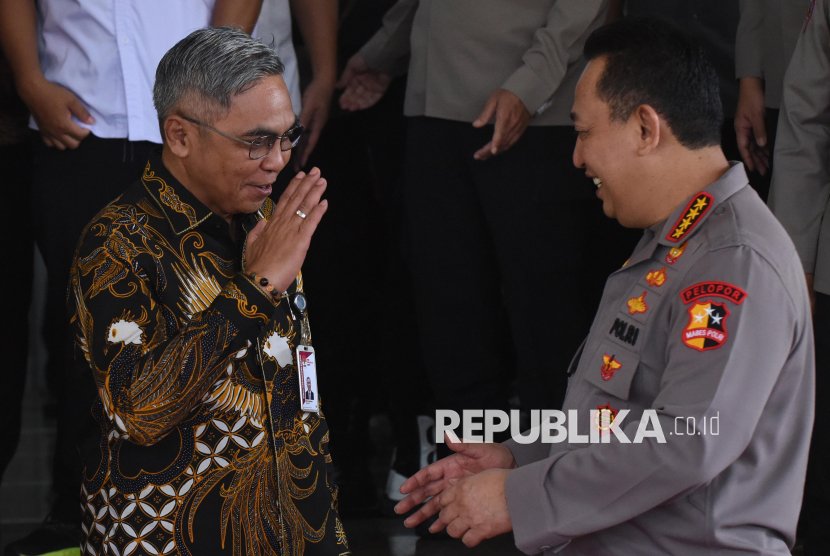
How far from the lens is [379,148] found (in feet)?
10.4

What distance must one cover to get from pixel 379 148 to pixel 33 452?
1955mm

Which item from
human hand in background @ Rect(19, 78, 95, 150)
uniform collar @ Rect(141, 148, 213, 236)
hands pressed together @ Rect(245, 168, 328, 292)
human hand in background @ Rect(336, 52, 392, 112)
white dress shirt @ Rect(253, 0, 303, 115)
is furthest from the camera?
human hand in background @ Rect(336, 52, 392, 112)

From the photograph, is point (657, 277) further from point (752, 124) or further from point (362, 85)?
point (362, 85)

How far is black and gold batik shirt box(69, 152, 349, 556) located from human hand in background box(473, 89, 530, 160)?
3.15 ft

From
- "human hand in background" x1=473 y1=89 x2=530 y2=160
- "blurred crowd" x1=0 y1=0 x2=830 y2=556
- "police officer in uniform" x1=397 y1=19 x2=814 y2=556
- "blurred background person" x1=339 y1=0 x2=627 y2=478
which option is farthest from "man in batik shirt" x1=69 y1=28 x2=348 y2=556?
"blurred background person" x1=339 y1=0 x2=627 y2=478

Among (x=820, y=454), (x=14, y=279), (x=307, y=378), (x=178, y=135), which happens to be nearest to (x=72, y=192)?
(x=14, y=279)

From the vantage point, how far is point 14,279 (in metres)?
2.61

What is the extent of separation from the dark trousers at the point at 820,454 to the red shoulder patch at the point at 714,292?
0.92 meters

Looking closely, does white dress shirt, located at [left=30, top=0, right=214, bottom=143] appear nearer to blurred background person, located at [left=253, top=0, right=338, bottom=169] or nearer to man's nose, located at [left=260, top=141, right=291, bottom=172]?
blurred background person, located at [left=253, top=0, right=338, bottom=169]

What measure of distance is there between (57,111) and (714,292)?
1.71 m

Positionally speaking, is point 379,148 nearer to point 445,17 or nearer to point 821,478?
point 445,17

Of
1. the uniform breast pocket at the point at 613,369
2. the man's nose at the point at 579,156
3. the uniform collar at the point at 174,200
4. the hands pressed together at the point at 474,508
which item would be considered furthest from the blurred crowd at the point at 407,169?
the hands pressed together at the point at 474,508

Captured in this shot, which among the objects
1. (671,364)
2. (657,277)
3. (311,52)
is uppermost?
(311,52)

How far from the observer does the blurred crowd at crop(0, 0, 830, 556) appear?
7.57 ft
